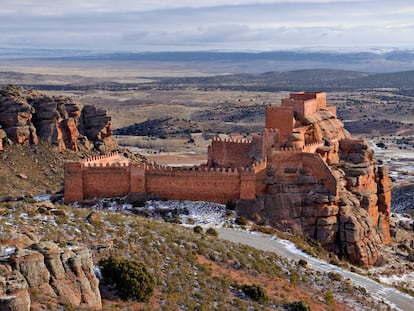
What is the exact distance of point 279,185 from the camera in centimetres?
4334

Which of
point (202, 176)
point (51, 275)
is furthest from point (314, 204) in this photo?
point (51, 275)

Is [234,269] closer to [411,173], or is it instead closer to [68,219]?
[68,219]

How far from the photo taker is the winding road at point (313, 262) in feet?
107

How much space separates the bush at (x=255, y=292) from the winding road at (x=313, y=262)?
21.4 ft

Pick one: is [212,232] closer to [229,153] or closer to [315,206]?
[315,206]

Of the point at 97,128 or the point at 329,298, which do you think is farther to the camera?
the point at 97,128

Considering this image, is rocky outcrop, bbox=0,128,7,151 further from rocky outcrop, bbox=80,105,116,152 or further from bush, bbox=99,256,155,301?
bush, bbox=99,256,155,301

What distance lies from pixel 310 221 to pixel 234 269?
12.7 metres

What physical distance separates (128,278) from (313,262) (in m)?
13.6

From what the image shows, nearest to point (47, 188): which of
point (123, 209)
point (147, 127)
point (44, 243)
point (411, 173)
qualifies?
point (123, 209)

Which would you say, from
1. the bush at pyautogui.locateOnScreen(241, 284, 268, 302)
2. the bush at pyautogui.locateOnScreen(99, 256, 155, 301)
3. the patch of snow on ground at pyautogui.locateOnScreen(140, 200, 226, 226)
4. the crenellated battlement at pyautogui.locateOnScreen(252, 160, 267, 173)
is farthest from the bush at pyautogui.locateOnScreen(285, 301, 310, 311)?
the crenellated battlement at pyautogui.locateOnScreen(252, 160, 267, 173)

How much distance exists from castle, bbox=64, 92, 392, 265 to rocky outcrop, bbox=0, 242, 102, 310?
19804 millimetres

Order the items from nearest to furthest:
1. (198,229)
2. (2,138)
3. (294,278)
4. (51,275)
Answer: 1. (51,275)
2. (294,278)
3. (198,229)
4. (2,138)

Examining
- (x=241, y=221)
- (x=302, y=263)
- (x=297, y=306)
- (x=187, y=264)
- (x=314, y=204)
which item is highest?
(x=187, y=264)
